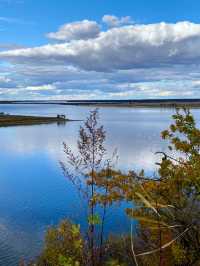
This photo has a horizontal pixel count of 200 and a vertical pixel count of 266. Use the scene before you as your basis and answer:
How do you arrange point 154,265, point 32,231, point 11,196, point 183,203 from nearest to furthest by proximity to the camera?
point 183,203
point 154,265
point 32,231
point 11,196

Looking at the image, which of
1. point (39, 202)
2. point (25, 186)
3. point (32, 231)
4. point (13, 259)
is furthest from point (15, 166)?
point (13, 259)

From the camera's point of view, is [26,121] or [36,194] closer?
[36,194]

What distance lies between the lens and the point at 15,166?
196 feet

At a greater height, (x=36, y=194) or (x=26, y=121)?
(x=26, y=121)

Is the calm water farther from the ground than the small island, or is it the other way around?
the small island

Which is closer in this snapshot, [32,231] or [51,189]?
[32,231]

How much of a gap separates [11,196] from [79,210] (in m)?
9.80

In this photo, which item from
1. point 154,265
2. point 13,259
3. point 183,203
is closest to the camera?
point 183,203

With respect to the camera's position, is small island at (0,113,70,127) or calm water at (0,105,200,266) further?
small island at (0,113,70,127)

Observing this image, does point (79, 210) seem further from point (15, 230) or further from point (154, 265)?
point (154, 265)

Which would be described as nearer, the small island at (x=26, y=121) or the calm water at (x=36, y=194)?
the calm water at (x=36, y=194)

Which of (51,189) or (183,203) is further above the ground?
(183,203)

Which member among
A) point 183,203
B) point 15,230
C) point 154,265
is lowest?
point 15,230

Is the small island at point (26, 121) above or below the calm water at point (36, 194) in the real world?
above
